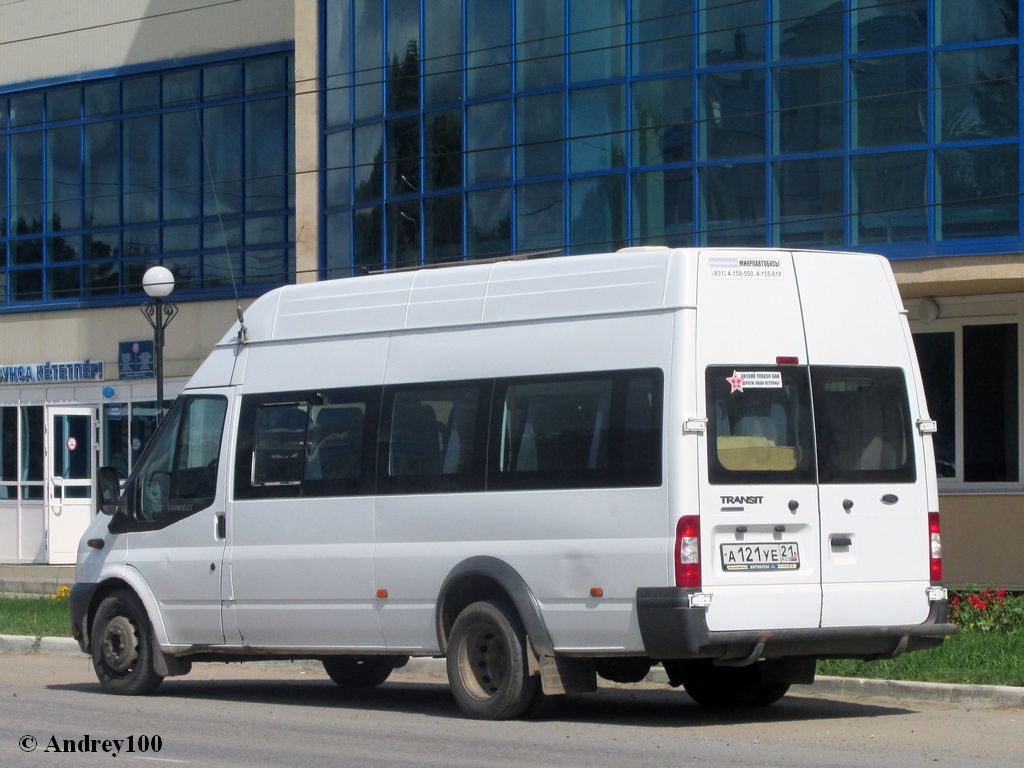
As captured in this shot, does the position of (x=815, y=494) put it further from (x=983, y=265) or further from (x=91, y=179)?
(x=91, y=179)

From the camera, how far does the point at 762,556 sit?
971 cm

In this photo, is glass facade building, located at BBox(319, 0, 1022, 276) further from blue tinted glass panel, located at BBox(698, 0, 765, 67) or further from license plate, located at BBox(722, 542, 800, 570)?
license plate, located at BBox(722, 542, 800, 570)

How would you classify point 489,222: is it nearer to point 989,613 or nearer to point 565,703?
point 989,613

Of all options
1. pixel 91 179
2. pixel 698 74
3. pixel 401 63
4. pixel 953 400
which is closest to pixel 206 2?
pixel 91 179

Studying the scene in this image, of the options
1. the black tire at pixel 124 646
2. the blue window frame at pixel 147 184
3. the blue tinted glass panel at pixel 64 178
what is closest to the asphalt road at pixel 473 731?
the black tire at pixel 124 646

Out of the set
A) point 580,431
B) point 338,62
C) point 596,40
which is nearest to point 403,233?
point 338,62

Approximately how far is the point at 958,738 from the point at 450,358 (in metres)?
3.93

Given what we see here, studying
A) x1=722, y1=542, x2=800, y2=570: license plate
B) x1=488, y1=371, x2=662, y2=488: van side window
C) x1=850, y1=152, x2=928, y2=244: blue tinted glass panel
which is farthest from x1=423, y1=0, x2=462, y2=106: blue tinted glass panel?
x1=722, y1=542, x2=800, y2=570: license plate

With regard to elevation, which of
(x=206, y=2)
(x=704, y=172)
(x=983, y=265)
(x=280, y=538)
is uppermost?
(x=206, y=2)

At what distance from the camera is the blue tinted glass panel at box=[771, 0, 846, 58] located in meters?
19.5

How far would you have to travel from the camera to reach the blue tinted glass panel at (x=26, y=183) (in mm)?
30469

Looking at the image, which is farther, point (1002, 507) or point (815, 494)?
point (1002, 507)

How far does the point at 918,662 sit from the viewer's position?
12453mm

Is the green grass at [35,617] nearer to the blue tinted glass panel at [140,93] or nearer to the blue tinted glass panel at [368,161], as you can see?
the blue tinted glass panel at [368,161]
